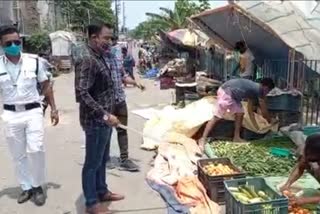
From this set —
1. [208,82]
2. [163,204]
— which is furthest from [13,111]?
[208,82]

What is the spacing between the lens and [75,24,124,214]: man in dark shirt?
4.44 m

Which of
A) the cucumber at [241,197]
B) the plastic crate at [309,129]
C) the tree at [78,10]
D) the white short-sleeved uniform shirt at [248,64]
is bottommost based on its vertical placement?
the cucumber at [241,197]

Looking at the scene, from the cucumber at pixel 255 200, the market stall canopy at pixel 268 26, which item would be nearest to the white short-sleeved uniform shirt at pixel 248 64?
the market stall canopy at pixel 268 26

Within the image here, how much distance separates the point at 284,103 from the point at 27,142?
15.7 ft

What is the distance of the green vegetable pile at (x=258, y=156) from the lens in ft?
19.6

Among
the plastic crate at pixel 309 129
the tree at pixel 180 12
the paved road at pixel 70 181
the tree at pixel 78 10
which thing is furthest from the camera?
the tree at pixel 78 10

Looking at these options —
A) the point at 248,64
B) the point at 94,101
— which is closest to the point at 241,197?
the point at 94,101

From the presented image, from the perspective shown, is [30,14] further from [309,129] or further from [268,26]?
[309,129]

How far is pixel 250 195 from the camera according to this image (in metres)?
4.29

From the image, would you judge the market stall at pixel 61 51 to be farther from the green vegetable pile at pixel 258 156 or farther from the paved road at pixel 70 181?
the green vegetable pile at pixel 258 156

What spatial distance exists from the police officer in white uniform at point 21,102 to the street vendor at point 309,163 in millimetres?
2813

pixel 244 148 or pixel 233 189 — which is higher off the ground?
pixel 233 189

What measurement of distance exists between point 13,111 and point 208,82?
674 cm

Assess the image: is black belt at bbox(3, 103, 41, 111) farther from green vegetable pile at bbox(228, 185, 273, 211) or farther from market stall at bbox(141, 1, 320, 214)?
green vegetable pile at bbox(228, 185, 273, 211)
